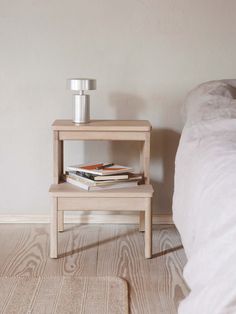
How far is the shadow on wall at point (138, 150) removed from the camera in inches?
109

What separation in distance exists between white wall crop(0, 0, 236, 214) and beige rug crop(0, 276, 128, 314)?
847 mm

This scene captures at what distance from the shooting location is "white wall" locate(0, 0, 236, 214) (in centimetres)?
268

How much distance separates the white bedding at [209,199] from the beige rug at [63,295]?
35cm

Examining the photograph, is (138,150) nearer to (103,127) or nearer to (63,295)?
(103,127)

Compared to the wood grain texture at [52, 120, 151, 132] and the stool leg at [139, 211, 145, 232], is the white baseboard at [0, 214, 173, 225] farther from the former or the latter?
the wood grain texture at [52, 120, 151, 132]

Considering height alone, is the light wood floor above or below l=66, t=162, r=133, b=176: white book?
below

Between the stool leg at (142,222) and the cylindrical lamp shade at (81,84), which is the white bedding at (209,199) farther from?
the stool leg at (142,222)

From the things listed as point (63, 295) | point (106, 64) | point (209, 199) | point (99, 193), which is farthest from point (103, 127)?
point (209, 199)

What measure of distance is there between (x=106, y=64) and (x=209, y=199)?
1400mm

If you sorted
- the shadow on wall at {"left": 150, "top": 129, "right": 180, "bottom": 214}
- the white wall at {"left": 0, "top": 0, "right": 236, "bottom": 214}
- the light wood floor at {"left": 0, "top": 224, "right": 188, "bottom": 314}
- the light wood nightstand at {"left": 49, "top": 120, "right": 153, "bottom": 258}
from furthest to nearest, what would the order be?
1. the shadow on wall at {"left": 150, "top": 129, "right": 180, "bottom": 214}
2. the white wall at {"left": 0, "top": 0, "right": 236, "bottom": 214}
3. the light wood nightstand at {"left": 49, "top": 120, "right": 153, "bottom": 258}
4. the light wood floor at {"left": 0, "top": 224, "right": 188, "bottom": 314}

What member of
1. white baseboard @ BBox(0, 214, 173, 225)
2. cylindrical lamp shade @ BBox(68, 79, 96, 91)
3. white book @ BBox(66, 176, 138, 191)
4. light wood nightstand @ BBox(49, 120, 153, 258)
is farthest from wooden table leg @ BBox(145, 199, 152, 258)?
cylindrical lamp shade @ BBox(68, 79, 96, 91)

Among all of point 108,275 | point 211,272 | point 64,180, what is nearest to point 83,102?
point 64,180

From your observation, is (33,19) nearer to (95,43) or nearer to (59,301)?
(95,43)

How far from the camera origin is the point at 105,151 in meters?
2.83
